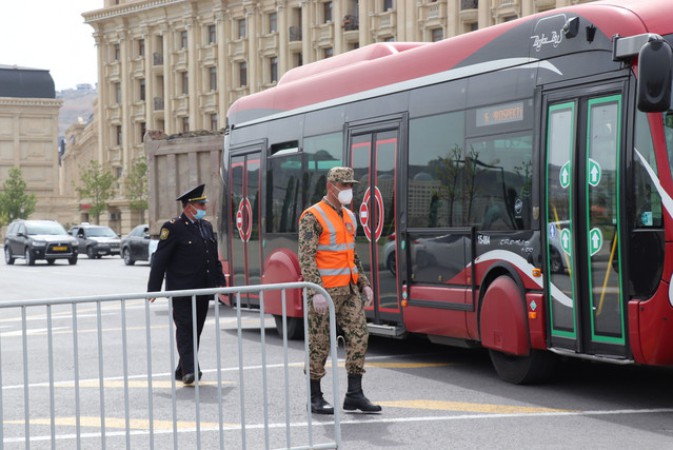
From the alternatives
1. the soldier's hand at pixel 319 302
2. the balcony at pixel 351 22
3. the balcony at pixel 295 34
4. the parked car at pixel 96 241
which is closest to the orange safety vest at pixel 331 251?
the soldier's hand at pixel 319 302

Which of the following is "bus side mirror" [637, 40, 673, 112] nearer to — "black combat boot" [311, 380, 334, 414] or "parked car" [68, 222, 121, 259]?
"black combat boot" [311, 380, 334, 414]

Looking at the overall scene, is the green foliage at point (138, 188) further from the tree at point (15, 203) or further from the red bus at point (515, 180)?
the red bus at point (515, 180)

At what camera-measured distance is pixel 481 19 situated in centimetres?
5669

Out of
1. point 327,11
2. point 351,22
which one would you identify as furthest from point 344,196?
point 327,11

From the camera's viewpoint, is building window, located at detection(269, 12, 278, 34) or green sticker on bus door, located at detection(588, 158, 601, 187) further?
building window, located at detection(269, 12, 278, 34)

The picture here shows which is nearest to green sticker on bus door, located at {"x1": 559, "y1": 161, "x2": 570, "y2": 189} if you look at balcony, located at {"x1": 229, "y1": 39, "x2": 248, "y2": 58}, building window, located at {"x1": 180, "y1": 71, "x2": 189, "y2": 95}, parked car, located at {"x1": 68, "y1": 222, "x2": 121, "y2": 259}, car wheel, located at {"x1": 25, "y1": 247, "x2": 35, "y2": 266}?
car wheel, located at {"x1": 25, "y1": 247, "x2": 35, "y2": 266}

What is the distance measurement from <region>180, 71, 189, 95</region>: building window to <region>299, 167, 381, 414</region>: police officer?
7164cm

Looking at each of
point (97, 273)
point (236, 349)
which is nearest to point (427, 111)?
point (236, 349)

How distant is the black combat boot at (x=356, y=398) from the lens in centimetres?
890

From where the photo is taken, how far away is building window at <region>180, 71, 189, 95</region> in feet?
261

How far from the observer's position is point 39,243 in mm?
45875

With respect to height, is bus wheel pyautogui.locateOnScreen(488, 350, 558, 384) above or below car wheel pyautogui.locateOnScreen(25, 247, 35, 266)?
above

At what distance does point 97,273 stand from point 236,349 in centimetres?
3078

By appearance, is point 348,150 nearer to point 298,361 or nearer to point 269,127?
point 269,127
